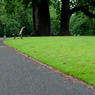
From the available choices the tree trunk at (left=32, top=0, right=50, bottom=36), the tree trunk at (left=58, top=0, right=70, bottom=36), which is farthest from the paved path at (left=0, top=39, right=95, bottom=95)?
the tree trunk at (left=58, top=0, right=70, bottom=36)

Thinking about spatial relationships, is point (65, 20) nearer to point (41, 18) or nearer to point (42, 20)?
point (42, 20)

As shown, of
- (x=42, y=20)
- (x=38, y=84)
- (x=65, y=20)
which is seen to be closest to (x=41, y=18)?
(x=42, y=20)

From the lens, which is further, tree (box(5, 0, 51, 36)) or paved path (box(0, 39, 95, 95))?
tree (box(5, 0, 51, 36))

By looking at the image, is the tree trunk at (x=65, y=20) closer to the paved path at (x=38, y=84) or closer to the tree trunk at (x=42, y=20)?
the tree trunk at (x=42, y=20)

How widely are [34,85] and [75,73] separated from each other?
1.48 meters

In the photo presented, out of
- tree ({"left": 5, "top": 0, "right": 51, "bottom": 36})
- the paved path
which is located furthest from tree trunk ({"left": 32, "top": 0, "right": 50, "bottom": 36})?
the paved path

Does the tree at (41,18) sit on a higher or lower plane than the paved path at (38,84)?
higher

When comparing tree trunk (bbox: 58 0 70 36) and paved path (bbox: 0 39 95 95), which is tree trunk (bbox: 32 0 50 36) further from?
paved path (bbox: 0 39 95 95)

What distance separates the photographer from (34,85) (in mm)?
4160

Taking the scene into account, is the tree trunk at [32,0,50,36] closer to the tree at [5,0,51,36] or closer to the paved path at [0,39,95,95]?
the tree at [5,0,51,36]

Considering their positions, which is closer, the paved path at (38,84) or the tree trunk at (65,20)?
the paved path at (38,84)

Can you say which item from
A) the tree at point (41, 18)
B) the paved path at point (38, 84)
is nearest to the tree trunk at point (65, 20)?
the tree at point (41, 18)

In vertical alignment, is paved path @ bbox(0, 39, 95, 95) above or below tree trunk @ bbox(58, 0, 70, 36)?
below

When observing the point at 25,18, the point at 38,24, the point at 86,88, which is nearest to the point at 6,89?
the point at 86,88
